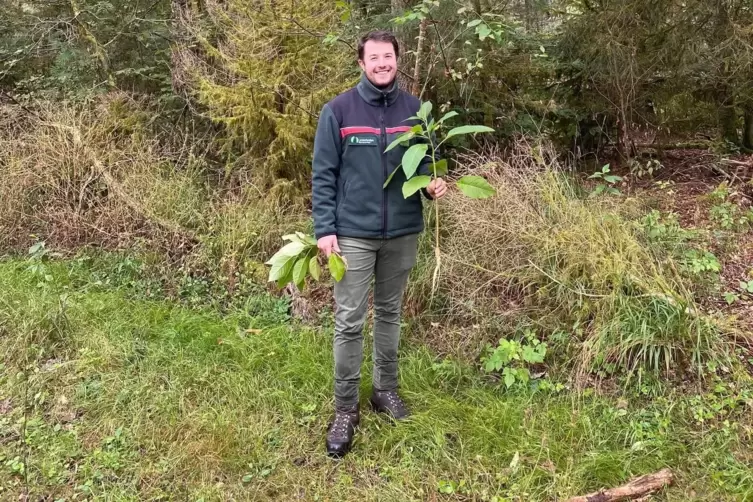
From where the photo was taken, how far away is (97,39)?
6.72 m

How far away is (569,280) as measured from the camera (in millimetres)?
3338

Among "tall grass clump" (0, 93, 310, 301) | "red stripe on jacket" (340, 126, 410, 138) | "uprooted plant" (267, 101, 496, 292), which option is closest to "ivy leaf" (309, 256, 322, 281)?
"uprooted plant" (267, 101, 496, 292)

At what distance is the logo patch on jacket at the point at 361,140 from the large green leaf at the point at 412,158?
18 cm

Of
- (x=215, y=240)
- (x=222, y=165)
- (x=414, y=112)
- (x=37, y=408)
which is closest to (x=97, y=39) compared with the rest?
(x=222, y=165)

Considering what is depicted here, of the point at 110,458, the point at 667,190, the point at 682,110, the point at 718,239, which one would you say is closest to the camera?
the point at 110,458

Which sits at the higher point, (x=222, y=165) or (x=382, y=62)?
(x=382, y=62)

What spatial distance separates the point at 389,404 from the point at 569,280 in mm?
1400

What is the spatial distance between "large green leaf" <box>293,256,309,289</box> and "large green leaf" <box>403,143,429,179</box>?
712 mm

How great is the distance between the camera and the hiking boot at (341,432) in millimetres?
2639

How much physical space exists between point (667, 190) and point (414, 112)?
409cm

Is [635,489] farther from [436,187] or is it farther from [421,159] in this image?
[421,159]

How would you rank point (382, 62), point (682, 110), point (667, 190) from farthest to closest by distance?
1. point (682, 110)
2. point (667, 190)
3. point (382, 62)

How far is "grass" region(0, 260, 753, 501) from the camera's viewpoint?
2.44 m

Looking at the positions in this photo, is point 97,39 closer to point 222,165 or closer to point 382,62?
point 222,165
